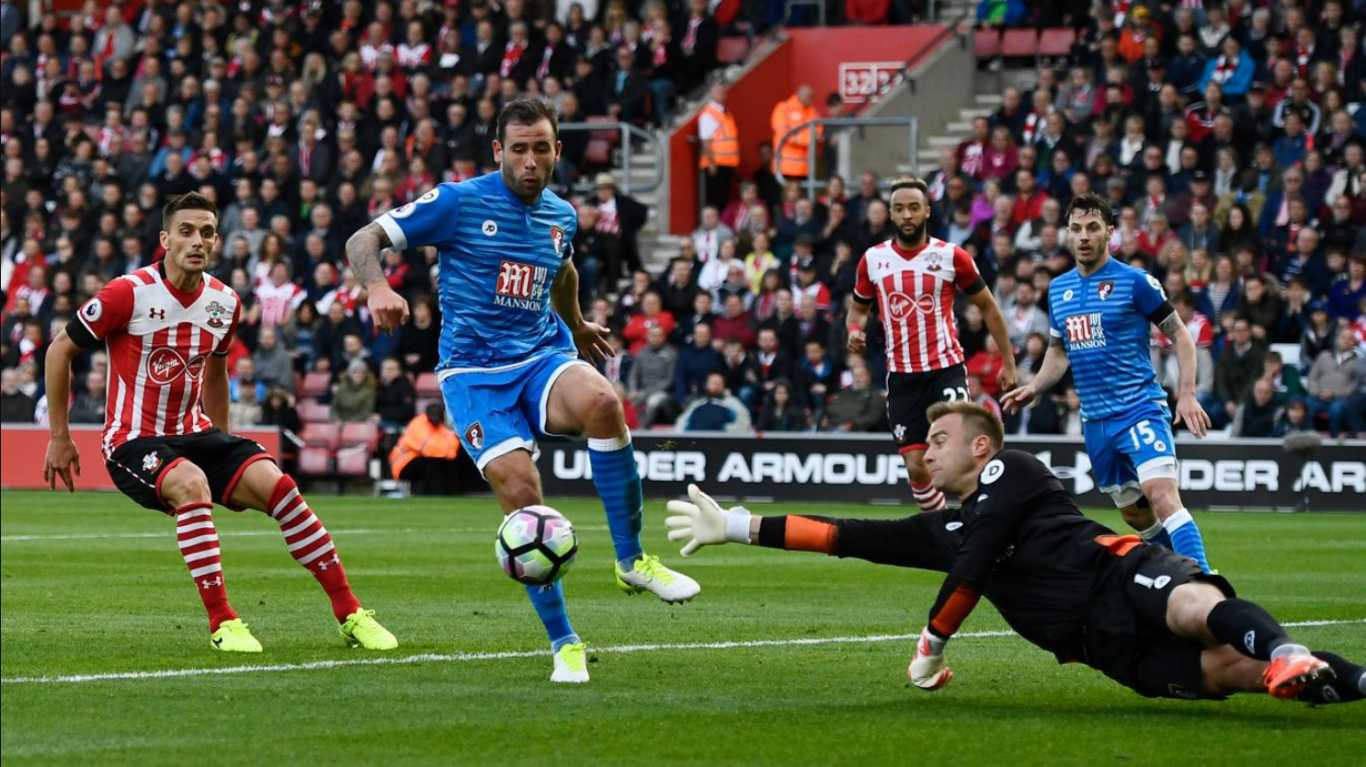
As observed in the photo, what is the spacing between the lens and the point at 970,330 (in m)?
25.0

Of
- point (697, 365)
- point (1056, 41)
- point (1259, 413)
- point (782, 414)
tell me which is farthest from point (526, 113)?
point (1056, 41)

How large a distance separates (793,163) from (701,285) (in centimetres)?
291

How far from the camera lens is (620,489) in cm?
952

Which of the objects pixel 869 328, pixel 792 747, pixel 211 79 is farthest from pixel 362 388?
pixel 792 747

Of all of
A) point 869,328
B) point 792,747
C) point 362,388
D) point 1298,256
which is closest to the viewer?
point 792,747

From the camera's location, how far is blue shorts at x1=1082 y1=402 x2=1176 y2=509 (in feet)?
41.0

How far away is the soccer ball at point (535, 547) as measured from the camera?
8.55 metres

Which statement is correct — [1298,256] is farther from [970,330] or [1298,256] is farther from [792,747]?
[792,747]

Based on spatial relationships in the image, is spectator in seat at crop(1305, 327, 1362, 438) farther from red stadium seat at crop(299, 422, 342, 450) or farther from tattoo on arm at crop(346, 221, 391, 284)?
tattoo on arm at crop(346, 221, 391, 284)

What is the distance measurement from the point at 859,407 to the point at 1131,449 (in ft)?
41.6

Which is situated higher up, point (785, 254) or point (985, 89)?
point (985, 89)

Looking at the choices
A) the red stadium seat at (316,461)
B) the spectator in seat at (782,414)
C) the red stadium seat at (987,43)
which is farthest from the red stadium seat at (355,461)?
the red stadium seat at (987,43)

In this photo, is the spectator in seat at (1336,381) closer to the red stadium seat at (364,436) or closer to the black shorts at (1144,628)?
the red stadium seat at (364,436)

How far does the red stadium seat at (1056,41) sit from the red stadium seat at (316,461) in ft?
37.2
